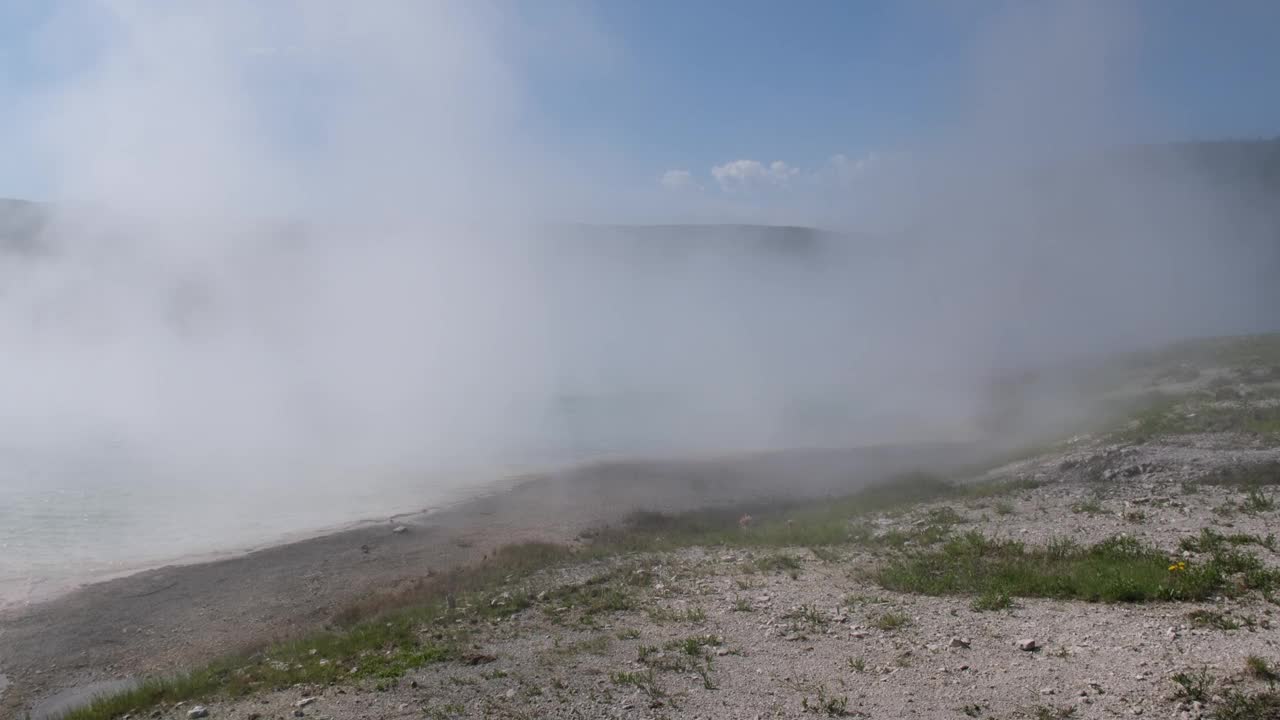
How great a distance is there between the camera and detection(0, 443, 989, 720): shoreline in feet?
31.3

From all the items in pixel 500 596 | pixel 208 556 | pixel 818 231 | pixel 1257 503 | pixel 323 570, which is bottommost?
pixel 1257 503

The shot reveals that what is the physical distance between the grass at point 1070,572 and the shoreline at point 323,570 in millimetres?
6560

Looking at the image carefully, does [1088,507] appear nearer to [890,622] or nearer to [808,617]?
[890,622]

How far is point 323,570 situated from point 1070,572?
34.5 ft

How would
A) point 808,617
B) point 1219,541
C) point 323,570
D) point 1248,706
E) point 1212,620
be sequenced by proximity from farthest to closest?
point 323,570 → point 1219,541 → point 808,617 → point 1212,620 → point 1248,706

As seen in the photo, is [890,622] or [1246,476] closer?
[890,622]

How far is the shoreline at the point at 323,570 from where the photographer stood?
9.54 meters

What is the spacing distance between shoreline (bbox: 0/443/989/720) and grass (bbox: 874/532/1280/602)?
6.56m

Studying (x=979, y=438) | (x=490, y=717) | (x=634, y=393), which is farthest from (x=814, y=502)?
(x=634, y=393)

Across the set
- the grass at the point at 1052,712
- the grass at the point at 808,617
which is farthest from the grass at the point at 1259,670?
the grass at the point at 808,617

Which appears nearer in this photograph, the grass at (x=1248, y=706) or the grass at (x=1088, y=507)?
the grass at (x=1248, y=706)

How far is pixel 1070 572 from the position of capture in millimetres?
8039

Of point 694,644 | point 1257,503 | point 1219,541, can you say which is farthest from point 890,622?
point 1257,503

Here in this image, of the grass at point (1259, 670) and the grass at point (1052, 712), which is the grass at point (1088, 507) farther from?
the grass at point (1052, 712)
